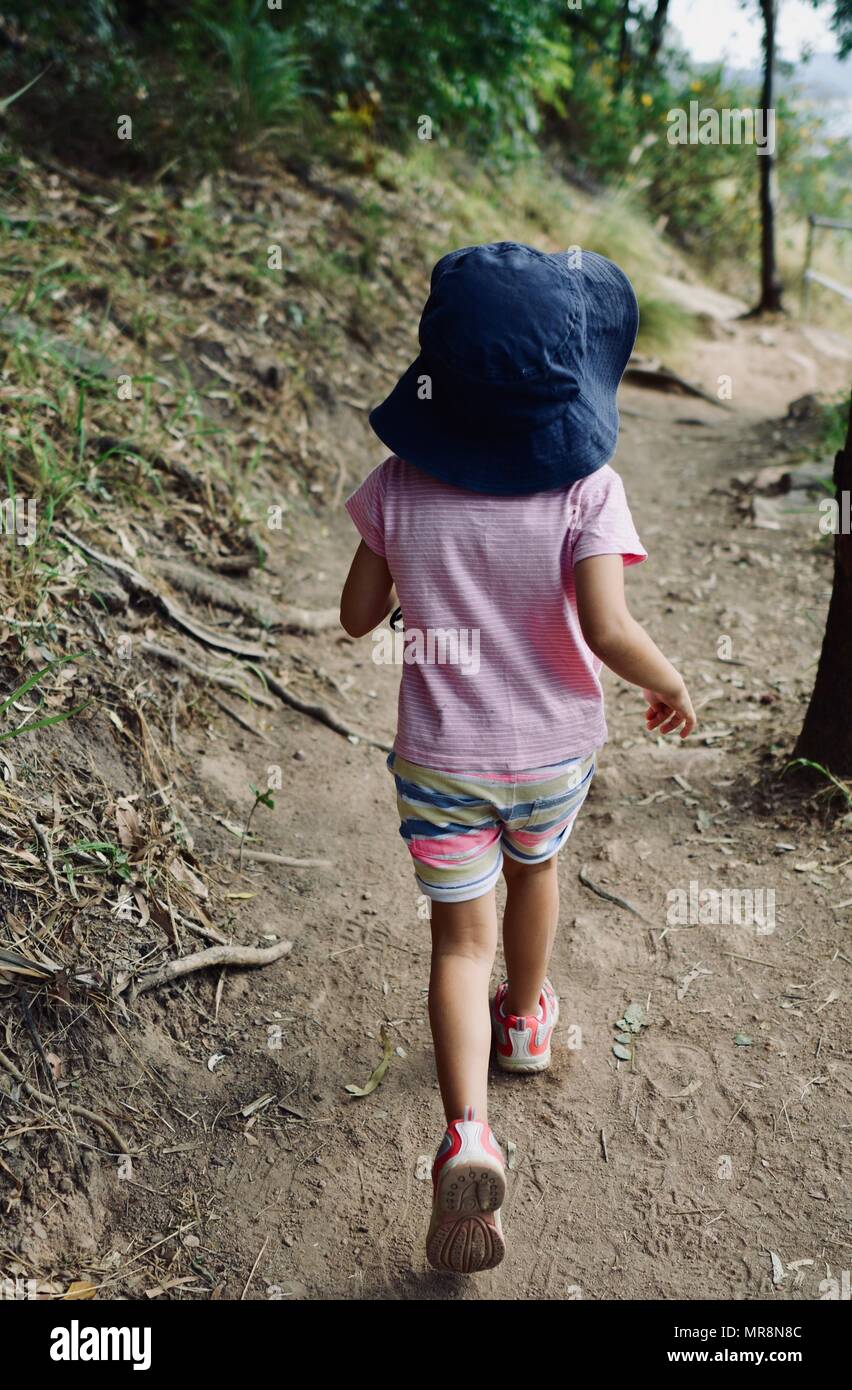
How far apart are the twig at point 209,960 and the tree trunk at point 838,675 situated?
1.62 meters

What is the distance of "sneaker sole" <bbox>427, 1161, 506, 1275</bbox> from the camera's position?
1828mm

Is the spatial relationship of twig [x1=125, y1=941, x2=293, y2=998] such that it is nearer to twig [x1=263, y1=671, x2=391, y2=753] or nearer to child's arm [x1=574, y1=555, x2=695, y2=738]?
twig [x1=263, y1=671, x2=391, y2=753]

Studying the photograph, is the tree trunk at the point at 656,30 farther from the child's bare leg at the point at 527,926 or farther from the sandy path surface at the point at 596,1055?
the child's bare leg at the point at 527,926

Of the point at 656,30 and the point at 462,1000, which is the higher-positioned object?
the point at 656,30

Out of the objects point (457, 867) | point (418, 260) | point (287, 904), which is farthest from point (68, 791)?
point (418, 260)

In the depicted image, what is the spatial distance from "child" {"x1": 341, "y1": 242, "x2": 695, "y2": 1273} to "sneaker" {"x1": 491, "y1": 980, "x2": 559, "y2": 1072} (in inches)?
15.6

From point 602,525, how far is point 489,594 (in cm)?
23

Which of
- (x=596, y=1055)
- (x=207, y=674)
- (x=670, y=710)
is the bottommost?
(x=596, y=1055)

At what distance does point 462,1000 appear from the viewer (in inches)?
78.6

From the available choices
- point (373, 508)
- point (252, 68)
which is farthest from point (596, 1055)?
point (252, 68)

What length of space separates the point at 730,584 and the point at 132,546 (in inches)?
110

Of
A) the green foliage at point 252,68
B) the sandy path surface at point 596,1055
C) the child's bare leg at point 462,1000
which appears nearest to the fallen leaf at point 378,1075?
the sandy path surface at point 596,1055

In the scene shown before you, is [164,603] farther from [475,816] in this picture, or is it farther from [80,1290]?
[80,1290]

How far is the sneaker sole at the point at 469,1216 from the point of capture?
183cm
